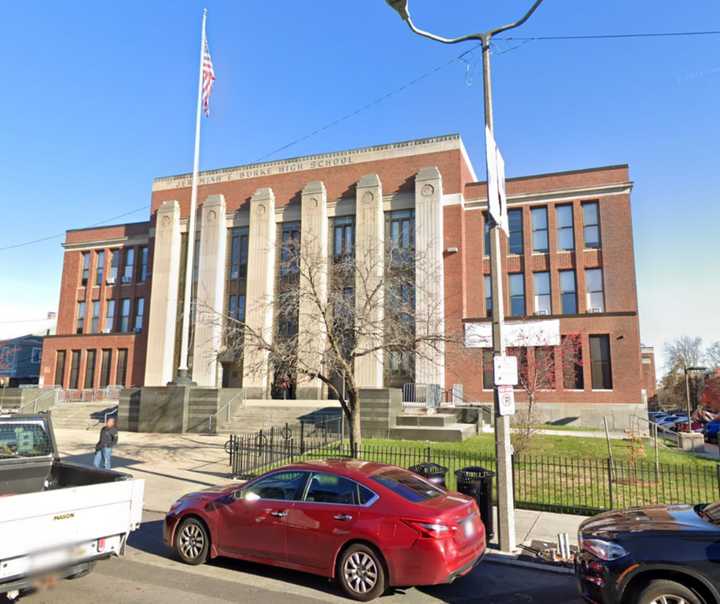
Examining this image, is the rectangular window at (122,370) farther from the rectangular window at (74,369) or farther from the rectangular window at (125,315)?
the rectangular window at (74,369)

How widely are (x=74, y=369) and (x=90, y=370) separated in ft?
5.49

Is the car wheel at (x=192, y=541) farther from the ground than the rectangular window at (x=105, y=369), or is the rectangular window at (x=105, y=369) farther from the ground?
the rectangular window at (x=105, y=369)

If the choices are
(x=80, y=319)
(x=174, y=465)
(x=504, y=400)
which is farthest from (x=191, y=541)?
(x=80, y=319)

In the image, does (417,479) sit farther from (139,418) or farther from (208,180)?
(208,180)

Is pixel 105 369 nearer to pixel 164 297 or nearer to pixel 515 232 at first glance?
pixel 164 297

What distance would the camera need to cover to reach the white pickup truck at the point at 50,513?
5055mm

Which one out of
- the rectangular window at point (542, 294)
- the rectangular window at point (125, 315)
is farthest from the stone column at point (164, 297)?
the rectangular window at point (542, 294)

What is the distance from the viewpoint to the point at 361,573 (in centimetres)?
616

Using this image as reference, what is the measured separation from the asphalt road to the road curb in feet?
0.32

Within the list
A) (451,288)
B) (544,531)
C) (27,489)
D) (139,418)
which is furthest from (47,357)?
(544,531)

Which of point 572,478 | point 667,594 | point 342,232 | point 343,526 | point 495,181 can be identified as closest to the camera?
point 667,594

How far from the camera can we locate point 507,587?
6.73m

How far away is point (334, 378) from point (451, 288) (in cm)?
896

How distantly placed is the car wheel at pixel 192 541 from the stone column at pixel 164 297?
31963 mm
